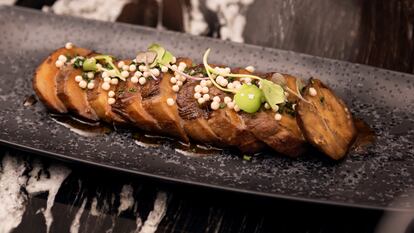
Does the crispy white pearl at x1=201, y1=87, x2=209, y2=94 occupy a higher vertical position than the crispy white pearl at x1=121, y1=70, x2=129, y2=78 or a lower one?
higher

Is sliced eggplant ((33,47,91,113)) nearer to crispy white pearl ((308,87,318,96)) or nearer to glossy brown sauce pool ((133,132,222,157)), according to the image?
glossy brown sauce pool ((133,132,222,157))

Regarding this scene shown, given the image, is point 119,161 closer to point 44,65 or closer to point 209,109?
point 209,109

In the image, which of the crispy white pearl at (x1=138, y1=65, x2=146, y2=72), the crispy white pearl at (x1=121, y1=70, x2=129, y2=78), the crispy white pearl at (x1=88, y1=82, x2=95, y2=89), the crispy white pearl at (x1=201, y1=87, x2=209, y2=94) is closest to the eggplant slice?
the crispy white pearl at (x1=201, y1=87, x2=209, y2=94)

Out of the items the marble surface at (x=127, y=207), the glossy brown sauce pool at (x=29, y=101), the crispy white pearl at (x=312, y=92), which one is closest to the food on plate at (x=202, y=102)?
the crispy white pearl at (x=312, y=92)

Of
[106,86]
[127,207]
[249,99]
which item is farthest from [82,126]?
[249,99]

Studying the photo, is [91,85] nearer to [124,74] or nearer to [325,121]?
[124,74]

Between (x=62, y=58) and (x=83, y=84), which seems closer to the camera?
(x=83, y=84)
